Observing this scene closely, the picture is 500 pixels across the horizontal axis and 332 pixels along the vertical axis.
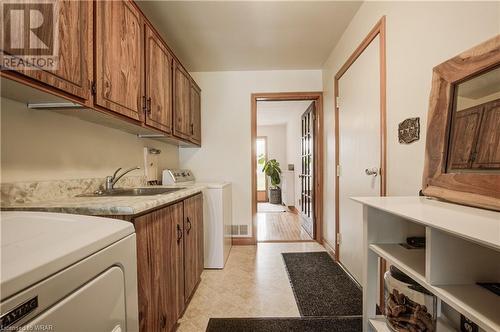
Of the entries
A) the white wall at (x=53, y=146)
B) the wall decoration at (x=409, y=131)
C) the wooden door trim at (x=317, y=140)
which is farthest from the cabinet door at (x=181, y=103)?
the wall decoration at (x=409, y=131)

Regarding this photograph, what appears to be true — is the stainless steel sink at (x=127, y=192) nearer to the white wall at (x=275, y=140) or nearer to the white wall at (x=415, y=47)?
the white wall at (x=415, y=47)

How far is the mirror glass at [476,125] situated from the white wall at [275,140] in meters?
5.99

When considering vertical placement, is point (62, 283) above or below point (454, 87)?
below

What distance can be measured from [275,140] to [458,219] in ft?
20.8

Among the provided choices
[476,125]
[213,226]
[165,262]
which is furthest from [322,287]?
[476,125]

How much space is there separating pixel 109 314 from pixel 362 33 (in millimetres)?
2317

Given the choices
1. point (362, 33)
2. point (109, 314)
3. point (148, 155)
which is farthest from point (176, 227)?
point (362, 33)

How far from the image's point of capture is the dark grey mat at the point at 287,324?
4.57 ft

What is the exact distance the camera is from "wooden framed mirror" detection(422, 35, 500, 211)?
704 millimetres

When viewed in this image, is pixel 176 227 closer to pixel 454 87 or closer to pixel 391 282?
pixel 391 282

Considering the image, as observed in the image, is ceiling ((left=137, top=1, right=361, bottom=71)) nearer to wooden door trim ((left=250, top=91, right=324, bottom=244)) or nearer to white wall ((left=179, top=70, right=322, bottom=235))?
white wall ((left=179, top=70, right=322, bottom=235))

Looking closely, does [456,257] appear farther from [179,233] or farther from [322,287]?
[322,287]

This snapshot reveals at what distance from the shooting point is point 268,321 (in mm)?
1468

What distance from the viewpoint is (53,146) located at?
1156mm
